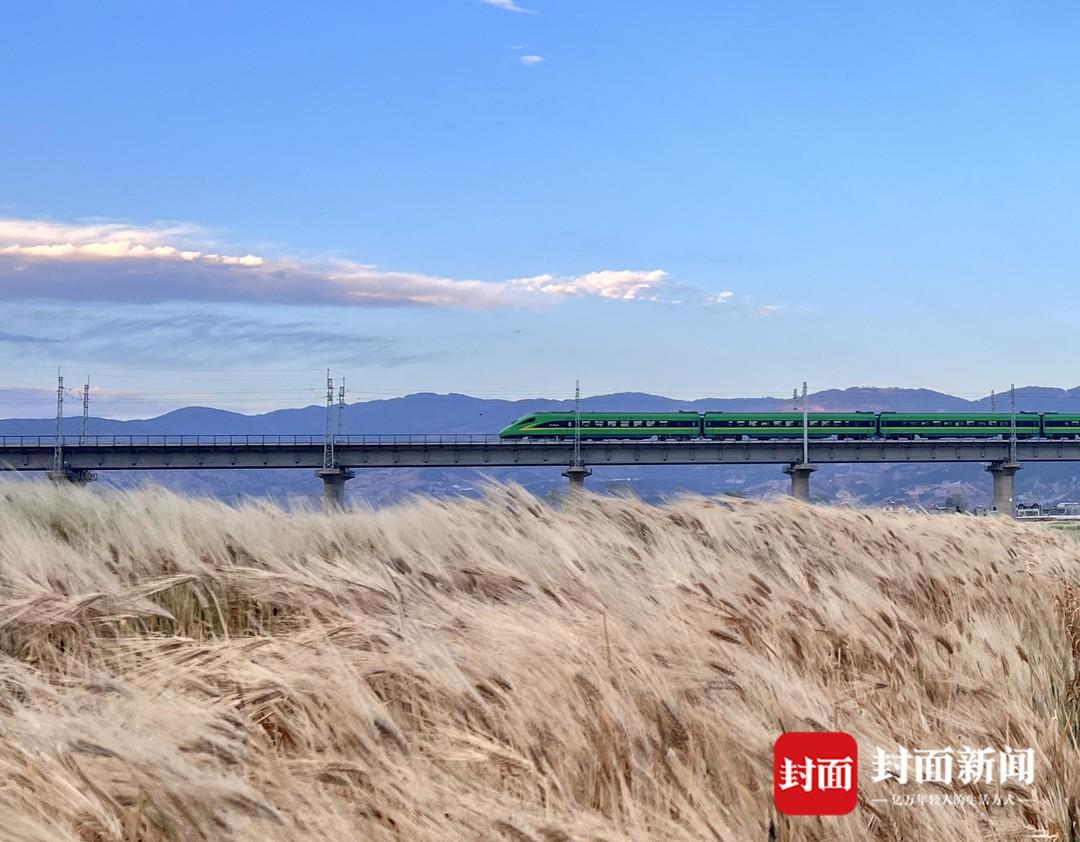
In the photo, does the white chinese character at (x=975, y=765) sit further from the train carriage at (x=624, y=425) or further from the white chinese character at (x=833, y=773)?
the train carriage at (x=624, y=425)

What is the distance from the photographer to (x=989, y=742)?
4.93 metres

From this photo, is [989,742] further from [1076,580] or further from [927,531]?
[927,531]

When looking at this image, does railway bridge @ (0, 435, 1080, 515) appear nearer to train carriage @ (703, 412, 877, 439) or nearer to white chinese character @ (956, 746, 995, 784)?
train carriage @ (703, 412, 877, 439)

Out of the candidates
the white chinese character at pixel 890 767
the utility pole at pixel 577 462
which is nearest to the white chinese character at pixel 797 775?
the white chinese character at pixel 890 767

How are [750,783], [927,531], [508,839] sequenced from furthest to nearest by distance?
[927,531], [750,783], [508,839]

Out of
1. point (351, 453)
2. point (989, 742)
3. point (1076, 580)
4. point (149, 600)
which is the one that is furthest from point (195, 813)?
point (351, 453)

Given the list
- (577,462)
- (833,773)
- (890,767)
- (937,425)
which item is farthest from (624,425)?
(833,773)

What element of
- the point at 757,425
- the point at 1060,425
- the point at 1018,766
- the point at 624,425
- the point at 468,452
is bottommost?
the point at 468,452

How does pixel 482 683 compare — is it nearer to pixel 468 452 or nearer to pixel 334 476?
pixel 468 452

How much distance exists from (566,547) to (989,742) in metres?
2.89

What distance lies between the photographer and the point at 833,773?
390 centimetres

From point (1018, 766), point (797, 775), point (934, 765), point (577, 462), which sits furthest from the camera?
point (577, 462)

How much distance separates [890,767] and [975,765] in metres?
0.71

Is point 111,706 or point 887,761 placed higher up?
point 111,706
